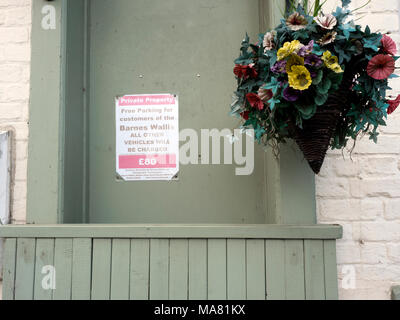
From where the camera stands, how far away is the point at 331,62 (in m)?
1.16

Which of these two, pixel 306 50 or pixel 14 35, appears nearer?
pixel 306 50

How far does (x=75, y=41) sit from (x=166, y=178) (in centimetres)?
76

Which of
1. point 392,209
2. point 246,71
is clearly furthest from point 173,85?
point 392,209

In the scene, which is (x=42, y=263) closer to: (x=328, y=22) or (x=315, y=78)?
(x=315, y=78)

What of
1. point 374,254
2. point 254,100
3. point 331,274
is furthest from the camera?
point 374,254

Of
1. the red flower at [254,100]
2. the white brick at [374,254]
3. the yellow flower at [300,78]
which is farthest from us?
the white brick at [374,254]

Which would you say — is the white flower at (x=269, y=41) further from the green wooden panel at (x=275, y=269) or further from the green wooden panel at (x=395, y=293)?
the green wooden panel at (x=395, y=293)

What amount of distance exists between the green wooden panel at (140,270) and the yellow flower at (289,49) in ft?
2.83

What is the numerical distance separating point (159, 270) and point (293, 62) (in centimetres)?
92

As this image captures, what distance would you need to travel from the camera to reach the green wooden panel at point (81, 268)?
4.86ft

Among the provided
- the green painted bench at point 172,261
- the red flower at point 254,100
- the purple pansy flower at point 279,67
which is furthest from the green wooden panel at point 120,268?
the purple pansy flower at point 279,67

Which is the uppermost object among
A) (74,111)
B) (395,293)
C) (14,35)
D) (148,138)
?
(14,35)

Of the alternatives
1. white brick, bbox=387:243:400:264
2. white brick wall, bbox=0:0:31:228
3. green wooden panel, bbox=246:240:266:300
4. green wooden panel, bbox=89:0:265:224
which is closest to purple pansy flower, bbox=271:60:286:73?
green wooden panel, bbox=89:0:265:224

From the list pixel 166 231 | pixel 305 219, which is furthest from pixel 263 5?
pixel 166 231
